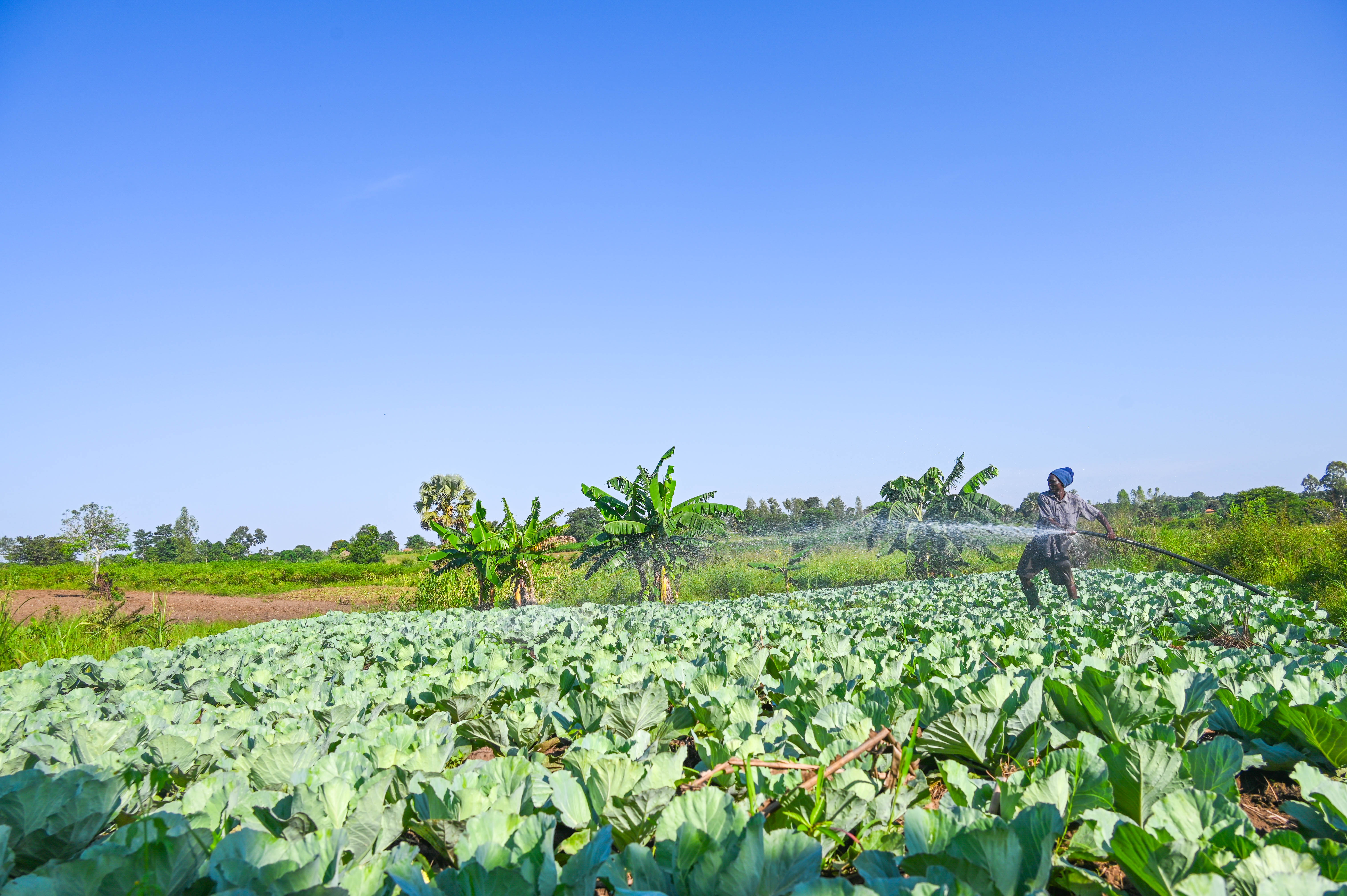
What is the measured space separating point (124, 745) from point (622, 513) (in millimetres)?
16459

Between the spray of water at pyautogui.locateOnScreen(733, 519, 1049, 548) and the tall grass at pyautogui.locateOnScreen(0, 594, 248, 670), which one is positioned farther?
the spray of water at pyautogui.locateOnScreen(733, 519, 1049, 548)

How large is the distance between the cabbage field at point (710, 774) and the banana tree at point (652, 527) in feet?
47.5

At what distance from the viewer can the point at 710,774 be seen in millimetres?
1562

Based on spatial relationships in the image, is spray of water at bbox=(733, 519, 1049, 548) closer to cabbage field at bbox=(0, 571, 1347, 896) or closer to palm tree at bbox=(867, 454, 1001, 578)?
palm tree at bbox=(867, 454, 1001, 578)

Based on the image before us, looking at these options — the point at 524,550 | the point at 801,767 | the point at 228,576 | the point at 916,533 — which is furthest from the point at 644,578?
the point at 228,576

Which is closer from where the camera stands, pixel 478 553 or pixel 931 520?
pixel 478 553

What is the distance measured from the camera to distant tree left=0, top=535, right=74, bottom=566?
5172 cm

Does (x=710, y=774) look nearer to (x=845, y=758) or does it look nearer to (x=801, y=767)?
(x=801, y=767)

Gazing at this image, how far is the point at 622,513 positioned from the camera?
61.9ft

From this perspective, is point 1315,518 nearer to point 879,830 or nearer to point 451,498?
point 879,830

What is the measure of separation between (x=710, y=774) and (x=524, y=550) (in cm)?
1694

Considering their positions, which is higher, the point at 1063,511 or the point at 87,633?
the point at 1063,511

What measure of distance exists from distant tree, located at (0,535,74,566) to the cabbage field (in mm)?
60341

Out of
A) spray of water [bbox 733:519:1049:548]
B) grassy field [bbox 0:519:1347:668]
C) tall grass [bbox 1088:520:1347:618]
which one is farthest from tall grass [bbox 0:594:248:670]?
spray of water [bbox 733:519:1049:548]
